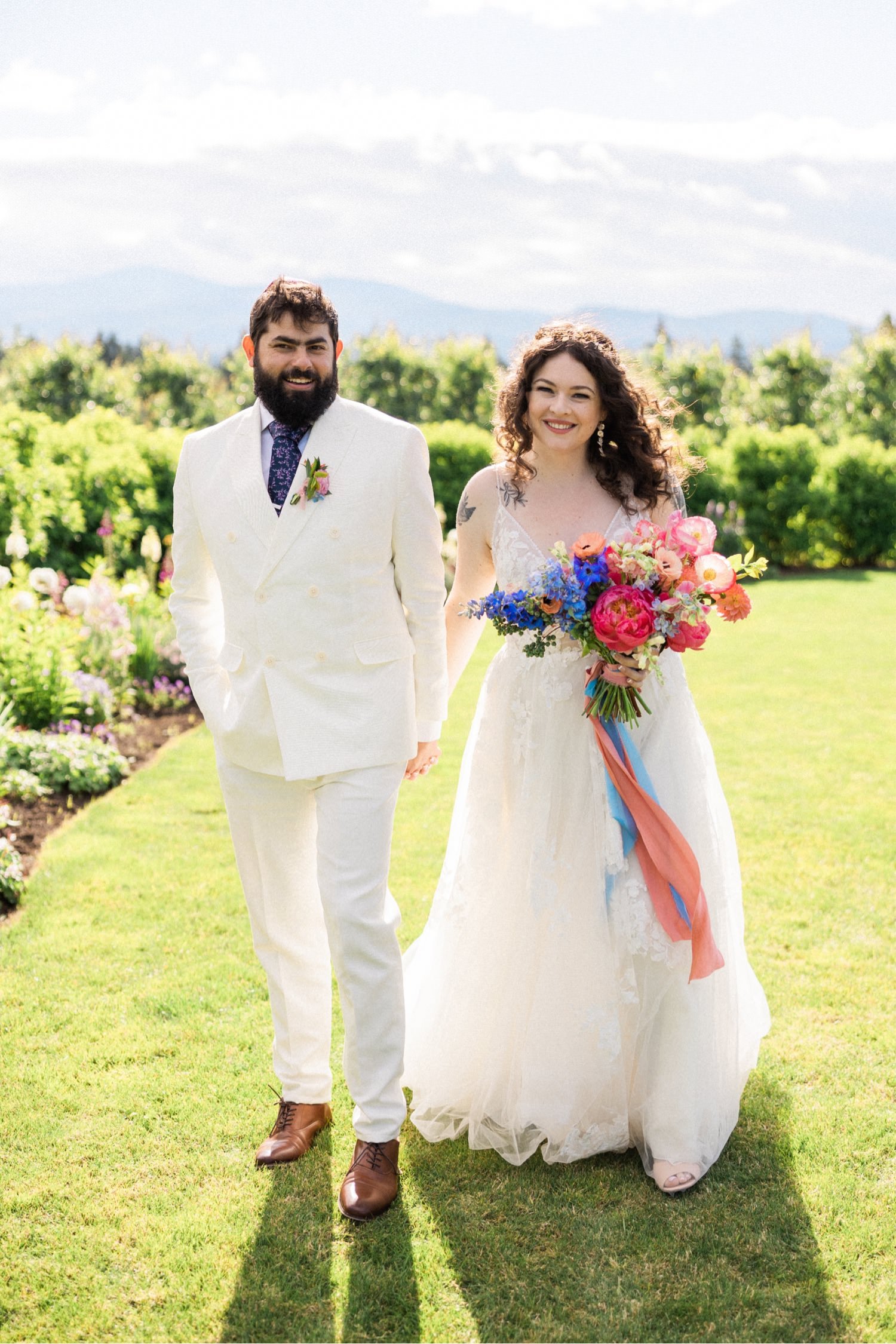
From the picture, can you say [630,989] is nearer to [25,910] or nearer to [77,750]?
[25,910]

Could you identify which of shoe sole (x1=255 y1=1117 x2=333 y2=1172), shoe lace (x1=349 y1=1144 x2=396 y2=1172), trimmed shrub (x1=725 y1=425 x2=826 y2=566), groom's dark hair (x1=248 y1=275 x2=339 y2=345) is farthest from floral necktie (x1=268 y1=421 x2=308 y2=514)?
trimmed shrub (x1=725 y1=425 x2=826 y2=566)

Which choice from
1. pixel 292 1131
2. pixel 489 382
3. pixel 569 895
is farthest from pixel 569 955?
pixel 489 382

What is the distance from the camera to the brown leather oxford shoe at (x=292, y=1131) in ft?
11.4

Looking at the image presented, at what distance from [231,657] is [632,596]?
3.87 ft

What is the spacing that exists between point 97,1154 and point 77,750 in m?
3.72

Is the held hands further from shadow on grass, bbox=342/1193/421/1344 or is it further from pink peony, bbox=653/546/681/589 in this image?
shadow on grass, bbox=342/1193/421/1344

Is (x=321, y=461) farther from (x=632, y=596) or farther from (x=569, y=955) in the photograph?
(x=569, y=955)

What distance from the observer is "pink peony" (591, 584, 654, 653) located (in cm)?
313

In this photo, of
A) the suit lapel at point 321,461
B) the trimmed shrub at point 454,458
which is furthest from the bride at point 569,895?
→ the trimmed shrub at point 454,458

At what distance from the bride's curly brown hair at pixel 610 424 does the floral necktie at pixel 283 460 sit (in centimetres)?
79

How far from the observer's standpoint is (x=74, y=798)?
6.77 m

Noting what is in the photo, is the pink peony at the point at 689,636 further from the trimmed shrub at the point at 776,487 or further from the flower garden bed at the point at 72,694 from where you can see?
the trimmed shrub at the point at 776,487

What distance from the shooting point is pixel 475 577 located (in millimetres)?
3928

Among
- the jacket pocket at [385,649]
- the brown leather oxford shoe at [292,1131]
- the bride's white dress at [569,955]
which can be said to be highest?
the jacket pocket at [385,649]
